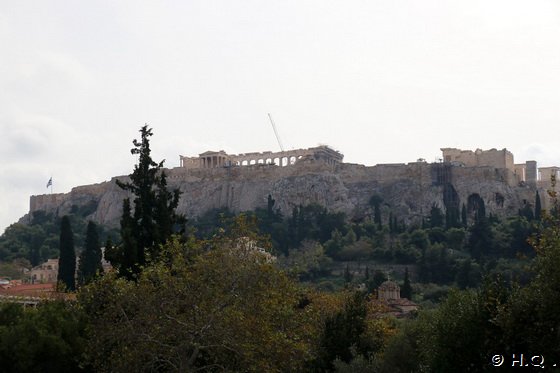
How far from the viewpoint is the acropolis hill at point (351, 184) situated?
306 ft

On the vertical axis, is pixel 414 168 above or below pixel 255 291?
above

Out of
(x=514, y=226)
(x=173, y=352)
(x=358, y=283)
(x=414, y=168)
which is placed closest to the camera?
(x=173, y=352)

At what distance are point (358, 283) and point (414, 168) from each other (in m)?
31.9

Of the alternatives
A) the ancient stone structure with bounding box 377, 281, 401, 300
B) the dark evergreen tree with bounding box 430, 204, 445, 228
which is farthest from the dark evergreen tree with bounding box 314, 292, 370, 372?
the dark evergreen tree with bounding box 430, 204, 445, 228

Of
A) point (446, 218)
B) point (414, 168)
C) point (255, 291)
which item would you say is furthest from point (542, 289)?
point (414, 168)

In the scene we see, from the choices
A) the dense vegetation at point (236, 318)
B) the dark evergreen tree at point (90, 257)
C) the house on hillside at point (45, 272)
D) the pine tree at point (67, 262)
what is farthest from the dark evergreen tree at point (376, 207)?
the dense vegetation at point (236, 318)

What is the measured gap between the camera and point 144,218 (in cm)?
2830

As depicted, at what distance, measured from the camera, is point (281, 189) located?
3873 inches

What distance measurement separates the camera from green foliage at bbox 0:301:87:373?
80.2ft

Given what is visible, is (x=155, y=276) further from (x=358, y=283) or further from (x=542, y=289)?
(x=358, y=283)

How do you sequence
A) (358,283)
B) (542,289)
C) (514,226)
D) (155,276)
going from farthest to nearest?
(514,226), (358,283), (155,276), (542,289)

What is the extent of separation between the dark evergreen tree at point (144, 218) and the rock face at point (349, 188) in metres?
59.6

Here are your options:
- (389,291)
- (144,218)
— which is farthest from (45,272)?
(144,218)

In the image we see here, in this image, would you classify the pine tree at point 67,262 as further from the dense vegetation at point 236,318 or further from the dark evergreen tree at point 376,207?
the dark evergreen tree at point 376,207
